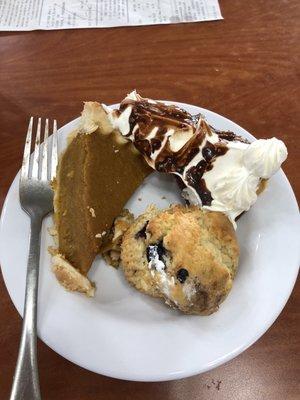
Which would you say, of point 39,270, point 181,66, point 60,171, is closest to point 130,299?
point 39,270

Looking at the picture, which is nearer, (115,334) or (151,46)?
(115,334)

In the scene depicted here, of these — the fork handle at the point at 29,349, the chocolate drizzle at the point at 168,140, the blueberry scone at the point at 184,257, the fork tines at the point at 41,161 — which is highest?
the chocolate drizzle at the point at 168,140

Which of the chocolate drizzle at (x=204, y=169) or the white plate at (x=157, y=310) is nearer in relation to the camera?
the white plate at (x=157, y=310)

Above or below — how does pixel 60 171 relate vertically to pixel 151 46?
below

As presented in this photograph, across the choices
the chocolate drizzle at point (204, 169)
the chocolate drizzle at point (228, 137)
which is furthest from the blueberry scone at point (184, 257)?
the chocolate drizzle at point (228, 137)

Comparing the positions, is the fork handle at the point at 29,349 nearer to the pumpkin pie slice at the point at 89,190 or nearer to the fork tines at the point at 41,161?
the pumpkin pie slice at the point at 89,190

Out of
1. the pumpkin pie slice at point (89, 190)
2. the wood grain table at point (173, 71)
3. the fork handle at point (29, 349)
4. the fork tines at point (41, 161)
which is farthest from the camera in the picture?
the wood grain table at point (173, 71)

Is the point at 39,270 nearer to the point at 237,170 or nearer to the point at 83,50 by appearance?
the point at 237,170
